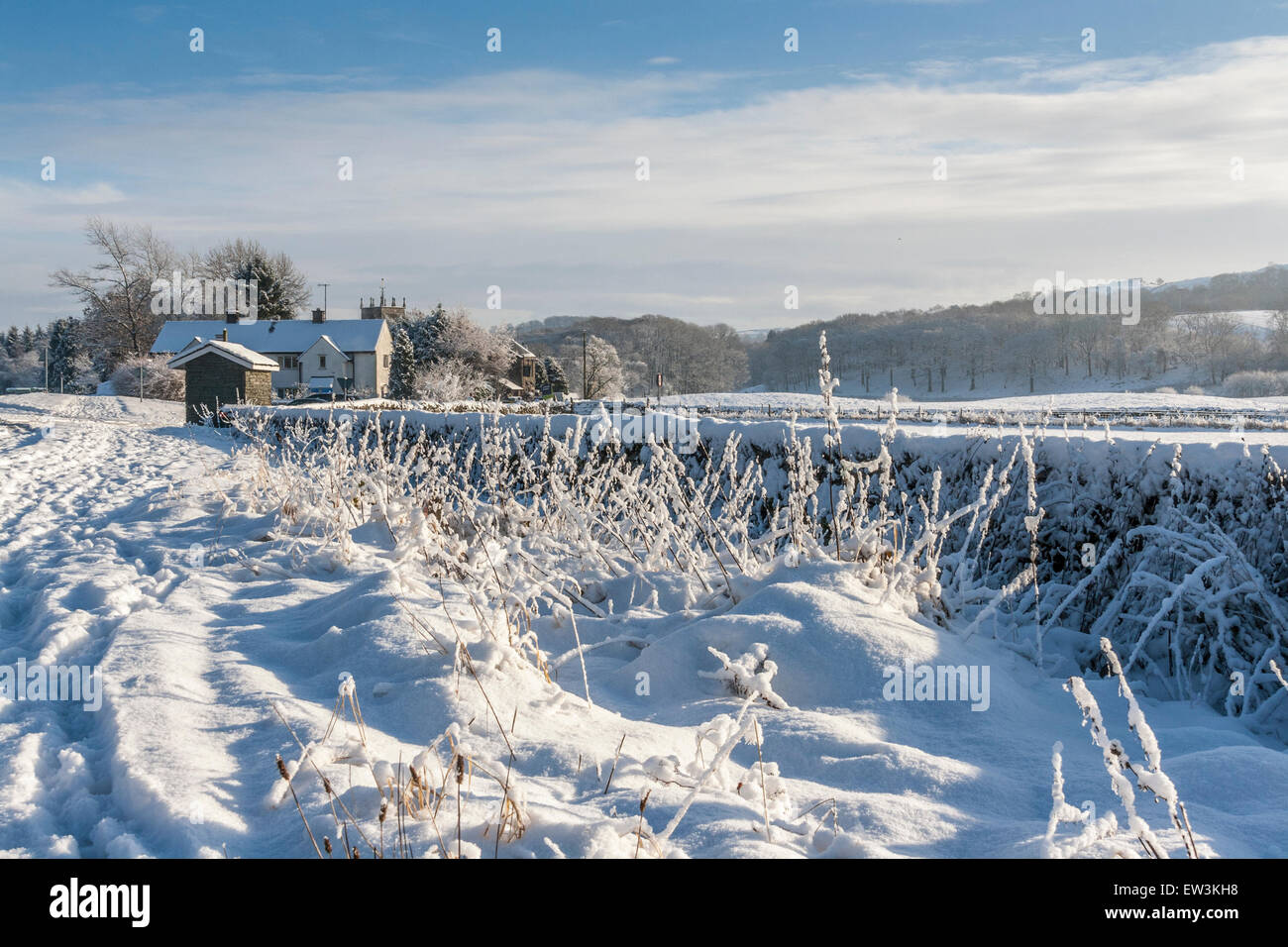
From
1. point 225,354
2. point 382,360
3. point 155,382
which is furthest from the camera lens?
point 382,360

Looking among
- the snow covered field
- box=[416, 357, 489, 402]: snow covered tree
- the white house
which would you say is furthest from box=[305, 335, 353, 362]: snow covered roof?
the snow covered field

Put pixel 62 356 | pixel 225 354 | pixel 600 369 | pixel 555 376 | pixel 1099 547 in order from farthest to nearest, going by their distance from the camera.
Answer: pixel 62 356 < pixel 600 369 < pixel 555 376 < pixel 225 354 < pixel 1099 547

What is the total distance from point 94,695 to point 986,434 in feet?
18.1

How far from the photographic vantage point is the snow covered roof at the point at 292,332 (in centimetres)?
5525

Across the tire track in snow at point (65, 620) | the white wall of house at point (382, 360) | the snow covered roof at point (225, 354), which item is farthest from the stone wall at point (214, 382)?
the white wall of house at point (382, 360)

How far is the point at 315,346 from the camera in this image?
5519cm

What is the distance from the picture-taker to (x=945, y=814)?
2412mm

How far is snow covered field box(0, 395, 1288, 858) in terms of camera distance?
221 centimetres

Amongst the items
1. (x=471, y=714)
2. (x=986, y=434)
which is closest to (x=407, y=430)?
(x=986, y=434)

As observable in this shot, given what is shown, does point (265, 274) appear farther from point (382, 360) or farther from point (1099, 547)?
point (1099, 547)

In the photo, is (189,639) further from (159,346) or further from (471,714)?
(159,346)

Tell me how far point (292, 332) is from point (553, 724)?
195 feet

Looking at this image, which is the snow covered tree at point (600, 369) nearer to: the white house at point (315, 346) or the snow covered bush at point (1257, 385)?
the white house at point (315, 346)

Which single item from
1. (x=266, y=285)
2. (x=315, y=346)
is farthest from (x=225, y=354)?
(x=266, y=285)
